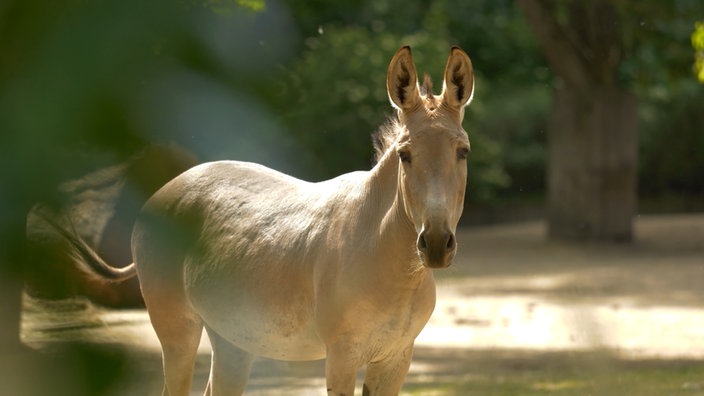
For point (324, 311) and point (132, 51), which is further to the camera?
point (324, 311)

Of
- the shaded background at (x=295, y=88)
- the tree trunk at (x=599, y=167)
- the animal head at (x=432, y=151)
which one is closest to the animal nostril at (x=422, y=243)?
the animal head at (x=432, y=151)

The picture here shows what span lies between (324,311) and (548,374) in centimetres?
438

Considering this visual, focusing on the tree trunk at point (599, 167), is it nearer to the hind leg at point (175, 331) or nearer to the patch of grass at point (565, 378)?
the patch of grass at point (565, 378)

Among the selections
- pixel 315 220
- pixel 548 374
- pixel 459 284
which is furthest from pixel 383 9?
pixel 315 220

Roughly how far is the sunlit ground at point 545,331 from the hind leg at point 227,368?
0.27 m

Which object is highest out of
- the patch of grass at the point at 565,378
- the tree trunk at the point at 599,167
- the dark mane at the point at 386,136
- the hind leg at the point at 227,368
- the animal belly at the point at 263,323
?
the dark mane at the point at 386,136

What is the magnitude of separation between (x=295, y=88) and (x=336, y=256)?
3.86 metres

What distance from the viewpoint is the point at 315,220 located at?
4262 mm

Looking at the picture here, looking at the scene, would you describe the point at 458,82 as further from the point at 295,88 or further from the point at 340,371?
the point at 295,88

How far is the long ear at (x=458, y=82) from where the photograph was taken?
12.5 feet

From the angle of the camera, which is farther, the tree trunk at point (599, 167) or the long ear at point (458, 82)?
the tree trunk at point (599, 167)

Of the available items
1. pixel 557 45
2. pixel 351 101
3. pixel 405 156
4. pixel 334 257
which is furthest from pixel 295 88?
pixel 351 101

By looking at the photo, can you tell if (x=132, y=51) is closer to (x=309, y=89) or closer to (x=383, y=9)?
(x=309, y=89)

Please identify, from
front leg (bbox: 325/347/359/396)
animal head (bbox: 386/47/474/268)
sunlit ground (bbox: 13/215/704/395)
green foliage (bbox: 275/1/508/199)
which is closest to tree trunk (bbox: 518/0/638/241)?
sunlit ground (bbox: 13/215/704/395)
